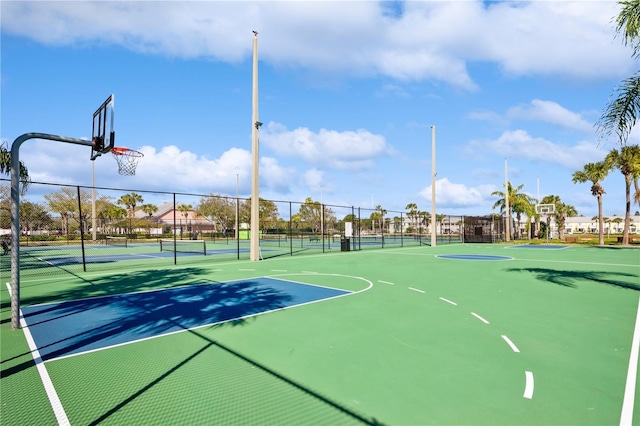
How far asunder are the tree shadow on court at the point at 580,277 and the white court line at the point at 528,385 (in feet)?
26.9

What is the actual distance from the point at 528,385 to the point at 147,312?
723cm

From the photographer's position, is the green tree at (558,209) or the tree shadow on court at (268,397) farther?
the green tree at (558,209)

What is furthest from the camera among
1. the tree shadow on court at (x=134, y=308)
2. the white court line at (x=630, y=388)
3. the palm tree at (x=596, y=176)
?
the palm tree at (x=596, y=176)

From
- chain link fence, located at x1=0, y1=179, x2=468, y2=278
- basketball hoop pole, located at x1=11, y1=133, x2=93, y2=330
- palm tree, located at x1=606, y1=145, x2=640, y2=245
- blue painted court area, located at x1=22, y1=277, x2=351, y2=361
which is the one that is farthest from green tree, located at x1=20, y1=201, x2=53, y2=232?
palm tree, located at x1=606, y1=145, x2=640, y2=245

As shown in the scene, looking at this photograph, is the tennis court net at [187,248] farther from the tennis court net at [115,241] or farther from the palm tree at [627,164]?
the palm tree at [627,164]

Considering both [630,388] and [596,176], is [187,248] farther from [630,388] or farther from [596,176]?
[596,176]

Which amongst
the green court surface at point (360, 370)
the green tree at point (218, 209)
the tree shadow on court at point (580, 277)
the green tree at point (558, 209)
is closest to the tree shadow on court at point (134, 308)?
the green court surface at point (360, 370)

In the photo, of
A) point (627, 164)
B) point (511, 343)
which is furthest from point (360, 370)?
point (627, 164)

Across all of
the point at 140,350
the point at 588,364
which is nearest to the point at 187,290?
the point at 140,350

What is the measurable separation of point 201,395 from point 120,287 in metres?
8.54

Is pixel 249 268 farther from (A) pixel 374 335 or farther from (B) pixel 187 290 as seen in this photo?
(A) pixel 374 335

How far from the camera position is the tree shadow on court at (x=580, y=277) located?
37.8ft

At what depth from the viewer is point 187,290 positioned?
10.6 metres

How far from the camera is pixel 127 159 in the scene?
13.8m
